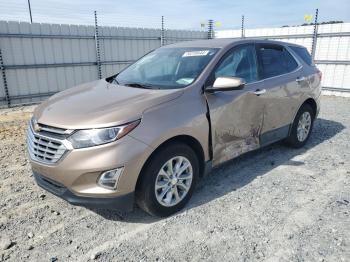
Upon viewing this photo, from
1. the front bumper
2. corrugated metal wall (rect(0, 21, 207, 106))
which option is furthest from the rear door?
corrugated metal wall (rect(0, 21, 207, 106))

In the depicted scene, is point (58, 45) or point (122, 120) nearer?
point (122, 120)

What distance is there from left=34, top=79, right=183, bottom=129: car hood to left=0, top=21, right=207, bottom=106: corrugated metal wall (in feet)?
21.3

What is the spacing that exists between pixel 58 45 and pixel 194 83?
7728 millimetres

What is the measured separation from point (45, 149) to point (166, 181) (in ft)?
3.91

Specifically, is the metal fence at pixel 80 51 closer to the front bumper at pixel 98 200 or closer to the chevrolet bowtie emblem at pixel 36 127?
the chevrolet bowtie emblem at pixel 36 127

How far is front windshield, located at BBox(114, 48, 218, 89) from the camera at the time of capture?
11.8ft

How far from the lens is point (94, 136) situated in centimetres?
273

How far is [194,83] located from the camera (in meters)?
3.41

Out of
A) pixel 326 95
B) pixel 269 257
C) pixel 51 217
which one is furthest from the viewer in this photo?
pixel 326 95

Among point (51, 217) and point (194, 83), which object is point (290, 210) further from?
point (51, 217)

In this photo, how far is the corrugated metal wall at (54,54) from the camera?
899cm

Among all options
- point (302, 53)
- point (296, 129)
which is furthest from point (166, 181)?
point (302, 53)

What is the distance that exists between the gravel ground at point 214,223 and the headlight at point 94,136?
36.6 inches

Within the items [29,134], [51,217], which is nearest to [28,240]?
[51,217]
